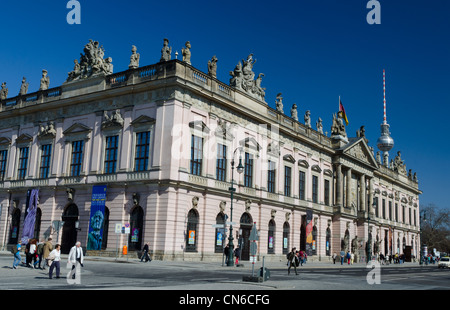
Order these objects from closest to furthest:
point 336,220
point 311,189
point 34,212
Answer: point 34,212, point 311,189, point 336,220

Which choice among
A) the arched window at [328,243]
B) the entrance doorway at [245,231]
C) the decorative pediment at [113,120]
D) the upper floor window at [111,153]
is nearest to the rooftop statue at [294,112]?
the arched window at [328,243]

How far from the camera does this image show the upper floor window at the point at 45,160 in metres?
44.7

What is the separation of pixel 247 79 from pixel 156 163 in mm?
15218

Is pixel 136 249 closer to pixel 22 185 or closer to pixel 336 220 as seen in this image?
pixel 22 185

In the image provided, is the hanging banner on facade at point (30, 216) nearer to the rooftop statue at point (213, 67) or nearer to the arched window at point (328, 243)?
the rooftop statue at point (213, 67)

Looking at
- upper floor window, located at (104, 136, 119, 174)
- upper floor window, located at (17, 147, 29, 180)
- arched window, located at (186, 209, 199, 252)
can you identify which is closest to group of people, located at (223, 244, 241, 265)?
arched window, located at (186, 209, 199, 252)

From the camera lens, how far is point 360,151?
69.6 metres

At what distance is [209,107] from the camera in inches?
1596

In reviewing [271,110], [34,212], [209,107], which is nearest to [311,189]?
[271,110]

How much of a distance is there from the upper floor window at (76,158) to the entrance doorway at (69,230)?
120 inches

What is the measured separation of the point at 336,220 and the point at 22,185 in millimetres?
38566

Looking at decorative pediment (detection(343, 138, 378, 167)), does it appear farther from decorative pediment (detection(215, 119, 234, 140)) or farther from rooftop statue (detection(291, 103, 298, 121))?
decorative pediment (detection(215, 119, 234, 140))

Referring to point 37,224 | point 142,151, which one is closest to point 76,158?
point 37,224
